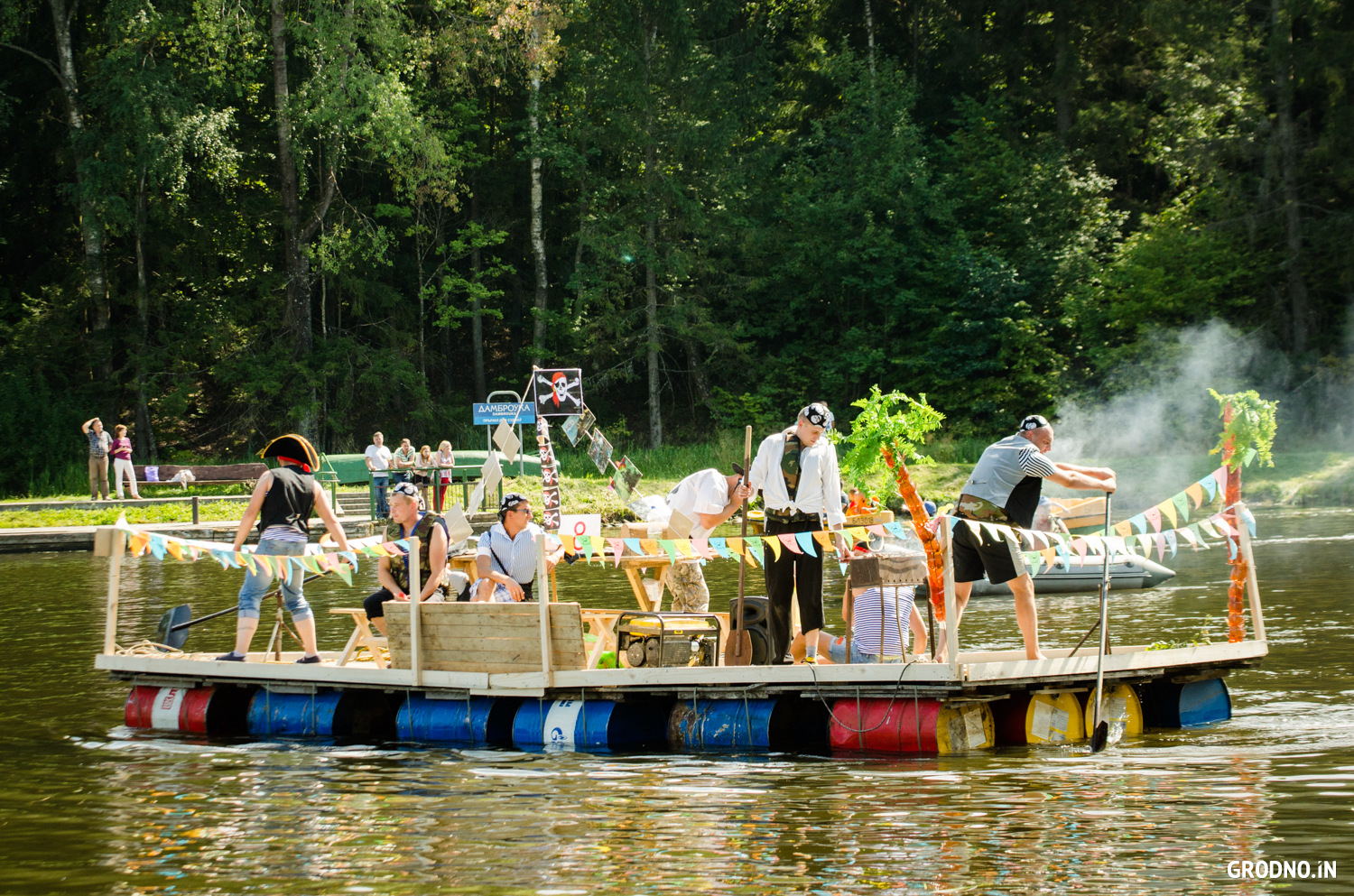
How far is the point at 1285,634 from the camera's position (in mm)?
12523

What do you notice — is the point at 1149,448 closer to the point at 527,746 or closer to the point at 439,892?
the point at 527,746

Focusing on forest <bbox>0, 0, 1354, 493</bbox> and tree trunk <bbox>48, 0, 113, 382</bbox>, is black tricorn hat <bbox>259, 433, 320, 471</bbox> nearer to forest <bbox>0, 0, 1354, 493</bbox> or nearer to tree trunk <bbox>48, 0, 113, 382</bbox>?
forest <bbox>0, 0, 1354, 493</bbox>

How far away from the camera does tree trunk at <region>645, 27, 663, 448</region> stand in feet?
125

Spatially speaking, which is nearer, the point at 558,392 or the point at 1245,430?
the point at 1245,430

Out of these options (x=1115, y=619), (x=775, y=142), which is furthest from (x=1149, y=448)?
(x=1115, y=619)

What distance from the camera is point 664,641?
30.8 feet

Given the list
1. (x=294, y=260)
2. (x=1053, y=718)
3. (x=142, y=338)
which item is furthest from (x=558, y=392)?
(x=142, y=338)

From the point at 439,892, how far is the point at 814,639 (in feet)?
12.3

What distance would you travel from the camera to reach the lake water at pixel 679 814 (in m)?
6.25

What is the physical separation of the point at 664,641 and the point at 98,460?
78.1 feet

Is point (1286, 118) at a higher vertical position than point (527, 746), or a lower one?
higher

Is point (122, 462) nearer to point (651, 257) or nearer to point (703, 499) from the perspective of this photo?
point (651, 257)

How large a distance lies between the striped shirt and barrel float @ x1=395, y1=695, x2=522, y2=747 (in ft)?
8.35

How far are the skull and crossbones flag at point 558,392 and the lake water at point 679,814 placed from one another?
1010 cm
